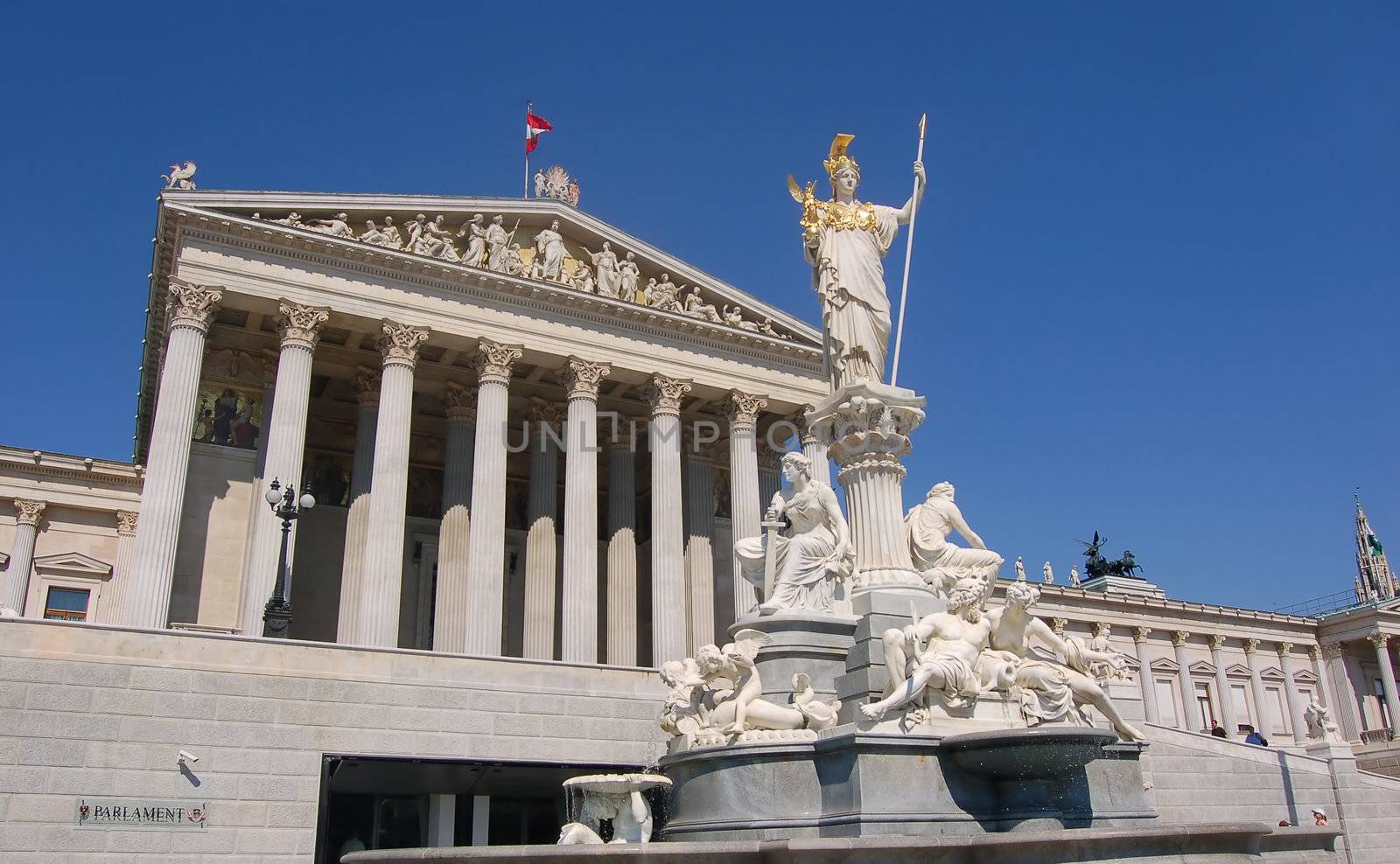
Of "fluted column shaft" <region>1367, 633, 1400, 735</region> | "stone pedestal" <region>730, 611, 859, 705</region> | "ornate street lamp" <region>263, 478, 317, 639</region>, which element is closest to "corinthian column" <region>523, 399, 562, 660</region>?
"ornate street lamp" <region>263, 478, 317, 639</region>

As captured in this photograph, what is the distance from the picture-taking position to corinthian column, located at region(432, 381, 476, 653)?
30.1 m

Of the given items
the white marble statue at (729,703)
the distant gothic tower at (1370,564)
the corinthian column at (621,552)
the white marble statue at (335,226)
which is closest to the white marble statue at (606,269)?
the corinthian column at (621,552)

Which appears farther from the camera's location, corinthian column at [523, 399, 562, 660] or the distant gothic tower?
the distant gothic tower

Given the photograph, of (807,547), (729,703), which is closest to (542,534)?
(807,547)

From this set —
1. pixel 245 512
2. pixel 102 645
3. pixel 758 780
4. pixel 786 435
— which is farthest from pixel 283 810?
pixel 786 435

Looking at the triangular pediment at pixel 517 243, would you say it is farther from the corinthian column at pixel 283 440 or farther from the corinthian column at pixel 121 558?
the corinthian column at pixel 121 558

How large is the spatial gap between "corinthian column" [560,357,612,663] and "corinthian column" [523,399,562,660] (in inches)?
55.5

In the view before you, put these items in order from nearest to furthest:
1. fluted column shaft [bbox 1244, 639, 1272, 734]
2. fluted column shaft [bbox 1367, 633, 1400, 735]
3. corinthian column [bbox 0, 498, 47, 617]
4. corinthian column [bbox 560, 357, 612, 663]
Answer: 1. corinthian column [bbox 560, 357, 612, 663]
2. corinthian column [bbox 0, 498, 47, 617]
3. fluted column shaft [bbox 1367, 633, 1400, 735]
4. fluted column shaft [bbox 1244, 639, 1272, 734]

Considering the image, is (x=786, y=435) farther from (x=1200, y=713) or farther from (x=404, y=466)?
(x=1200, y=713)

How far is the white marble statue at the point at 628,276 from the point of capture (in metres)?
34.8

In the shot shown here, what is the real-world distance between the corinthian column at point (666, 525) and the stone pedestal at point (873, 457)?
695 inches

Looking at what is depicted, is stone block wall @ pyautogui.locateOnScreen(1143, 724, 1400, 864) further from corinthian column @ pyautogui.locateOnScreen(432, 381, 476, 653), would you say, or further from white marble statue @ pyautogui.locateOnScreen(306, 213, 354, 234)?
white marble statue @ pyautogui.locateOnScreen(306, 213, 354, 234)

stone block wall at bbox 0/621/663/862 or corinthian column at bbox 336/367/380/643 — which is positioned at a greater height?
corinthian column at bbox 336/367/380/643

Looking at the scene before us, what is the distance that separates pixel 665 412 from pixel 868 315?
2022 cm
